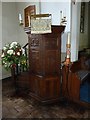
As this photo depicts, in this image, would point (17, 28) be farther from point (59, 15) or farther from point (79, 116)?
point (79, 116)

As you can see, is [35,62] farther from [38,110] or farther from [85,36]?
[85,36]

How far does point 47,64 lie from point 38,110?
2.87ft

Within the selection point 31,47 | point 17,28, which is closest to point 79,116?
point 31,47

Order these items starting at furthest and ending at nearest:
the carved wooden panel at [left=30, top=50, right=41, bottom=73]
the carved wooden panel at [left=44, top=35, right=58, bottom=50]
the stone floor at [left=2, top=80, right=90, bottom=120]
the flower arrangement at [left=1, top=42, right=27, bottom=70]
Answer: the flower arrangement at [left=1, top=42, right=27, bottom=70], the carved wooden panel at [left=30, top=50, right=41, bottom=73], the carved wooden panel at [left=44, top=35, right=58, bottom=50], the stone floor at [left=2, top=80, right=90, bottom=120]

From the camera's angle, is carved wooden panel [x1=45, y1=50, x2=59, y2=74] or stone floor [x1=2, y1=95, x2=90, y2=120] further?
carved wooden panel [x1=45, y1=50, x2=59, y2=74]

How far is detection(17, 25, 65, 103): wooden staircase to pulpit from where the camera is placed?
314 cm

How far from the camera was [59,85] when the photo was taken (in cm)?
332

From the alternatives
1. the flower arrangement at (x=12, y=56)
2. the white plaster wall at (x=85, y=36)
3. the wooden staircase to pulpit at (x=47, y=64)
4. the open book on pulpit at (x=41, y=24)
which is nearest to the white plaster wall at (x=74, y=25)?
the wooden staircase to pulpit at (x=47, y=64)

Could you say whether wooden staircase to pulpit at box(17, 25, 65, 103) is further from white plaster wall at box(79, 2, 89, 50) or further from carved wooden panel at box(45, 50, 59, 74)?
white plaster wall at box(79, 2, 89, 50)

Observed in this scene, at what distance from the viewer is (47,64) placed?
3186mm

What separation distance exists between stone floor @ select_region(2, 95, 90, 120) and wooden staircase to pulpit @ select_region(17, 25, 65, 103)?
0.19 meters

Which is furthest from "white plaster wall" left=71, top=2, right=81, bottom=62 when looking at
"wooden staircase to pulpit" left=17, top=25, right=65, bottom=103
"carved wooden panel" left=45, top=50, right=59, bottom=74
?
"carved wooden panel" left=45, top=50, right=59, bottom=74

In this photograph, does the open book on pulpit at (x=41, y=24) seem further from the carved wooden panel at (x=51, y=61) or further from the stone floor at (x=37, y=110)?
the stone floor at (x=37, y=110)

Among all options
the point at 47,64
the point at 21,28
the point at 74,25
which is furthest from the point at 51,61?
the point at 21,28
